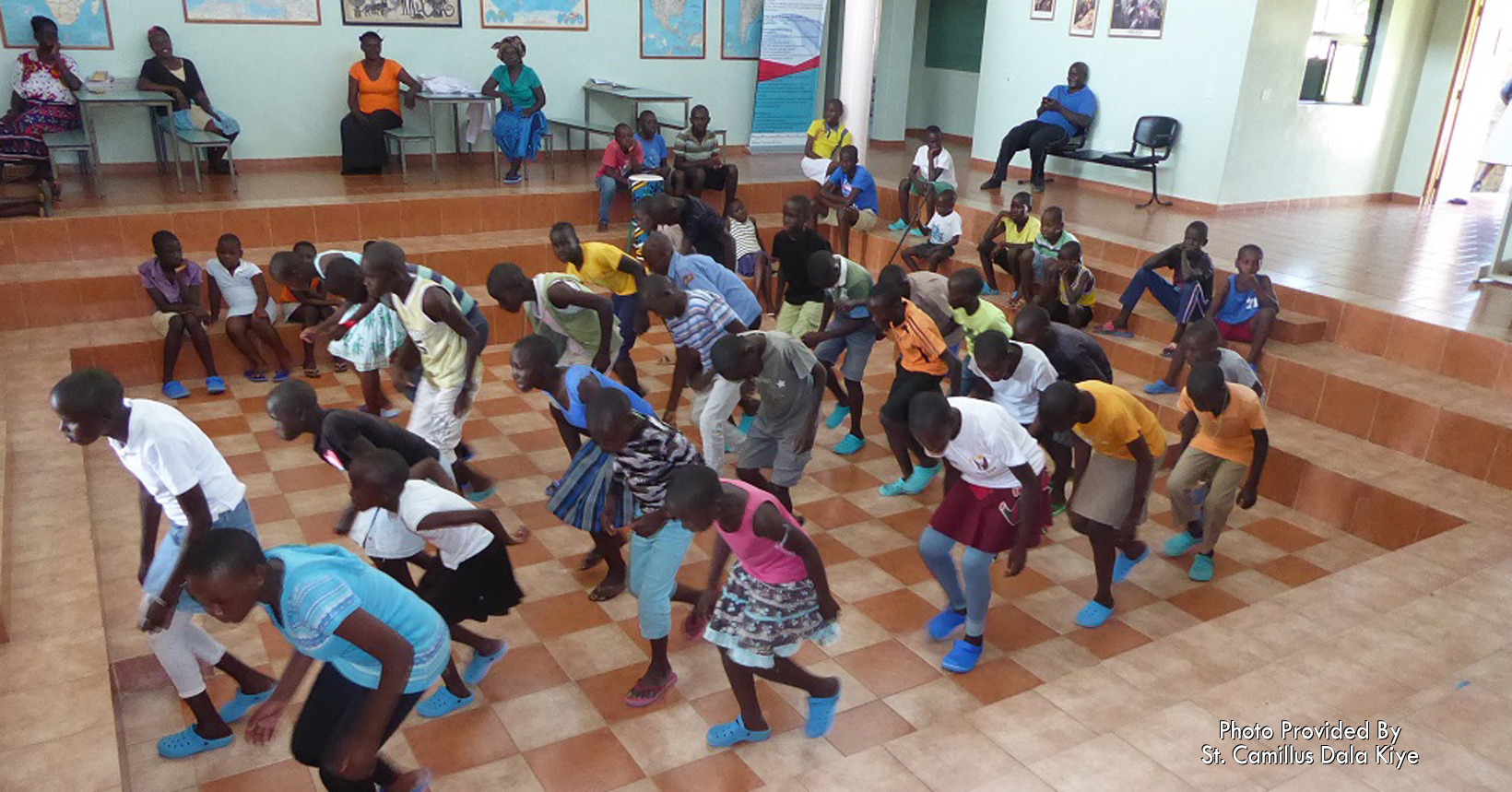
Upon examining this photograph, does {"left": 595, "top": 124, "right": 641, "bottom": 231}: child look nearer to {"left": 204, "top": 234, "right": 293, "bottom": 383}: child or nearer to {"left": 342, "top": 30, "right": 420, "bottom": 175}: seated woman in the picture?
{"left": 342, "top": 30, "right": 420, "bottom": 175}: seated woman

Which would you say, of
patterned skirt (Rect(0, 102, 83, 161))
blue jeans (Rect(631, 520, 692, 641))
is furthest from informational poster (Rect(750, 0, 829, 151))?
blue jeans (Rect(631, 520, 692, 641))

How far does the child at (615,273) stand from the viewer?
18.0ft

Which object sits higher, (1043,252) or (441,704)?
(1043,252)

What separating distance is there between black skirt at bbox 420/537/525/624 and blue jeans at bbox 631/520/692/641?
17.9 inches

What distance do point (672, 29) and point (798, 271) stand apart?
6389 millimetres

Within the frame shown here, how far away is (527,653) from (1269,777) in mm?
2530

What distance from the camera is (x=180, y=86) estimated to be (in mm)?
8922

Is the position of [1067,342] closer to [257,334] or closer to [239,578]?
[239,578]

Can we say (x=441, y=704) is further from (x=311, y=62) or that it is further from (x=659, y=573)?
(x=311, y=62)

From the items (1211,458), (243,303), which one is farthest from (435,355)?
(1211,458)

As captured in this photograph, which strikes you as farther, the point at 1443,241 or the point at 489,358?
the point at 1443,241

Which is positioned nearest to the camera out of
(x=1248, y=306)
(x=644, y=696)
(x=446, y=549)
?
(x=446, y=549)

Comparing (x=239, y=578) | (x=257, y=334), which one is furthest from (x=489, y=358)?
(x=239, y=578)

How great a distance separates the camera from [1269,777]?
2836 millimetres
